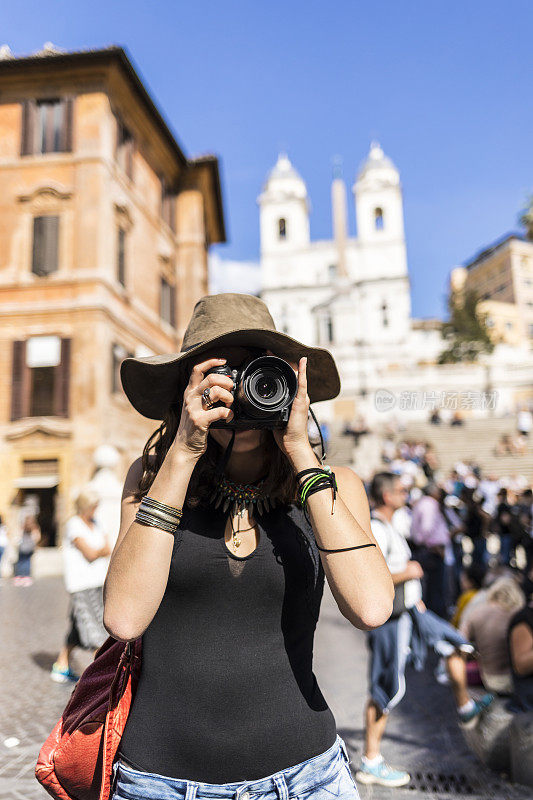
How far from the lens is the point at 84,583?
5.32 meters

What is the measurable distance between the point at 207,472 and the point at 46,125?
65.9 ft

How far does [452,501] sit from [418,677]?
7.18m

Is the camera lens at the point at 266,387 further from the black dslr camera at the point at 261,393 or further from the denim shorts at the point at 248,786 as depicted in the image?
the denim shorts at the point at 248,786

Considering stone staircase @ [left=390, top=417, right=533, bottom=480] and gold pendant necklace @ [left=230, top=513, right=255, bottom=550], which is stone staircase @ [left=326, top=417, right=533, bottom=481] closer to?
stone staircase @ [left=390, top=417, right=533, bottom=480]

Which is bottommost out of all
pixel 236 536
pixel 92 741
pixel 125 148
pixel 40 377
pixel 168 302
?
pixel 92 741

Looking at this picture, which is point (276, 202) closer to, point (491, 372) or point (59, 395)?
point (491, 372)

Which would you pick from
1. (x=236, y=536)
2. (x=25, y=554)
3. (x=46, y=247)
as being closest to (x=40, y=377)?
(x=46, y=247)

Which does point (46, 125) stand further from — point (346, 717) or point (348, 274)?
point (348, 274)

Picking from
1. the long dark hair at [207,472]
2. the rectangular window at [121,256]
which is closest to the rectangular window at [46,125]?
the rectangular window at [121,256]

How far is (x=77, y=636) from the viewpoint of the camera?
532 centimetres

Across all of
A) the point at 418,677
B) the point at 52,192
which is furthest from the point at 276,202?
the point at 418,677

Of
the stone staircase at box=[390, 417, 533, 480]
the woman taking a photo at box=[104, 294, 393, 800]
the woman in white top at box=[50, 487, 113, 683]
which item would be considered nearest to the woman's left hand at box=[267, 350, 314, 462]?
the woman taking a photo at box=[104, 294, 393, 800]
